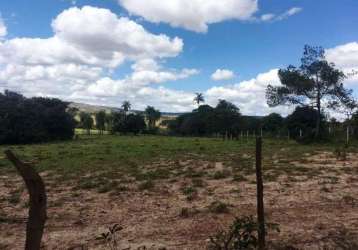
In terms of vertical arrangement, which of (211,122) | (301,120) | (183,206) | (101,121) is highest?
(101,121)

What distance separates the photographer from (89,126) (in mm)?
89875

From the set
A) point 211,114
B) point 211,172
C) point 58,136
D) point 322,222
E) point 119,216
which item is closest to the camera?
point 322,222

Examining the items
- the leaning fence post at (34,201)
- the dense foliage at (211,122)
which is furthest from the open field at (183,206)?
the dense foliage at (211,122)

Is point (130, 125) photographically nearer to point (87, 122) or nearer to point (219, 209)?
point (87, 122)

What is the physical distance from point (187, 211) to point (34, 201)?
5.41m

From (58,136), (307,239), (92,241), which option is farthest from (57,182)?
(58,136)

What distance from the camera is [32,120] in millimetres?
51312

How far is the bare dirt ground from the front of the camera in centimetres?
608

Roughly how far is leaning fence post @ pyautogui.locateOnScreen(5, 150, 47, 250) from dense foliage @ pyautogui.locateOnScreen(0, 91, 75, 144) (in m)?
49.0

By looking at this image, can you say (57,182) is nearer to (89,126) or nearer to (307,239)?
(307,239)

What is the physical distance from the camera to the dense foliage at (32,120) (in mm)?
48531

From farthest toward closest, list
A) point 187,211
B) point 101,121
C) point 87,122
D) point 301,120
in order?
point 101,121, point 87,122, point 301,120, point 187,211

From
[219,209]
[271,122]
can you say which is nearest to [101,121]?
[271,122]

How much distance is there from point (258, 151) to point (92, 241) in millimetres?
3100
